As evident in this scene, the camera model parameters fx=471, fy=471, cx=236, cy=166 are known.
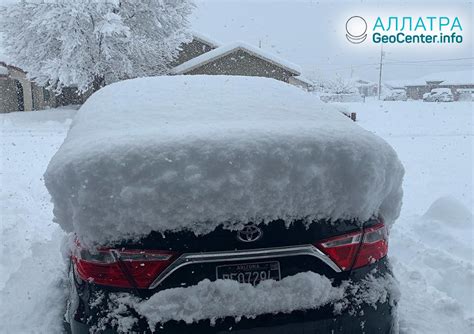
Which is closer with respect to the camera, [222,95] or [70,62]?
[222,95]

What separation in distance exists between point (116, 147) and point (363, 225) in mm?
1131

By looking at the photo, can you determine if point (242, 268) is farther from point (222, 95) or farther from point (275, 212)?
point (222, 95)

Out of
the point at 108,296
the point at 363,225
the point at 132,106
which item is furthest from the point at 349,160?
the point at 132,106

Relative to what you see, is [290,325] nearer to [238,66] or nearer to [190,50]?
[238,66]

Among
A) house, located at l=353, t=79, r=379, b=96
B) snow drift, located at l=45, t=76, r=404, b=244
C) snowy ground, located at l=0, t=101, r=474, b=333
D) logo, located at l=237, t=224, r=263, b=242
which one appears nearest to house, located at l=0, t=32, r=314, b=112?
snowy ground, located at l=0, t=101, r=474, b=333

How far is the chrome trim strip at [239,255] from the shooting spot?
1.89 m

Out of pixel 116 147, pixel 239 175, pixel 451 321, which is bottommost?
pixel 451 321

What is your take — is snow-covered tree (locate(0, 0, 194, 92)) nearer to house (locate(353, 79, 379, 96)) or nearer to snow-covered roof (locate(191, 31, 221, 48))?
snow-covered roof (locate(191, 31, 221, 48))

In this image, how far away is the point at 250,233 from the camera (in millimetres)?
1933

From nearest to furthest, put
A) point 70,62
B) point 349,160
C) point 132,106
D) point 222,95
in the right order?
point 349,160
point 132,106
point 222,95
point 70,62

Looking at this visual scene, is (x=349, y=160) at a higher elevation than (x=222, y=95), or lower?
lower

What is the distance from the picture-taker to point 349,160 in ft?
6.66

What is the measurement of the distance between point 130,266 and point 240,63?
2470 centimetres

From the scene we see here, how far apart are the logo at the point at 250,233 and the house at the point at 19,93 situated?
1110 inches
